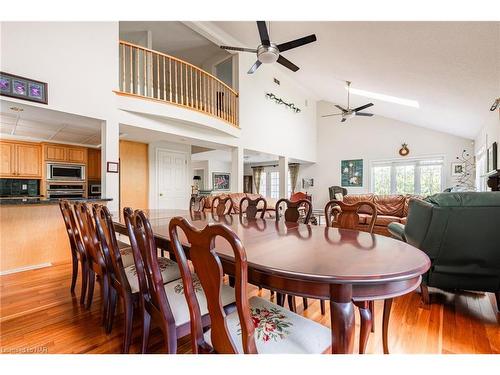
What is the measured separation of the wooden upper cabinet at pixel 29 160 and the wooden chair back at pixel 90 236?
4.31 metres

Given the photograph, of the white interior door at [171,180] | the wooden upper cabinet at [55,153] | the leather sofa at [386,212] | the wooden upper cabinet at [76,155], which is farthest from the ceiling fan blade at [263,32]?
the wooden upper cabinet at [55,153]

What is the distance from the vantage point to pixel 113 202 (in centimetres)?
369

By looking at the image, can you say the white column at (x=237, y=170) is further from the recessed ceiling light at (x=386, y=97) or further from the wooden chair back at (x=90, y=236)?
the wooden chair back at (x=90, y=236)

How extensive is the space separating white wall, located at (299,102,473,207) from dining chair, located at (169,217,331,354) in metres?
8.42

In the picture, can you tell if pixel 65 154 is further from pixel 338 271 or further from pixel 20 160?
pixel 338 271

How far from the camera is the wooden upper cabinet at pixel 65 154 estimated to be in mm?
5125

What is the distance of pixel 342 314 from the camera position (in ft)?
2.73

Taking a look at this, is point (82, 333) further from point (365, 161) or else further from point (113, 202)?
point (365, 161)

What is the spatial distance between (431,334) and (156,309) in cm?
179

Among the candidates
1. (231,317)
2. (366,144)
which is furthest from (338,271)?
(366,144)

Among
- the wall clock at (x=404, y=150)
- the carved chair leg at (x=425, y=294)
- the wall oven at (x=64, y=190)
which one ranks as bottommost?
the carved chair leg at (x=425, y=294)

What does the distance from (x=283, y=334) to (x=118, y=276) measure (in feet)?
3.59
